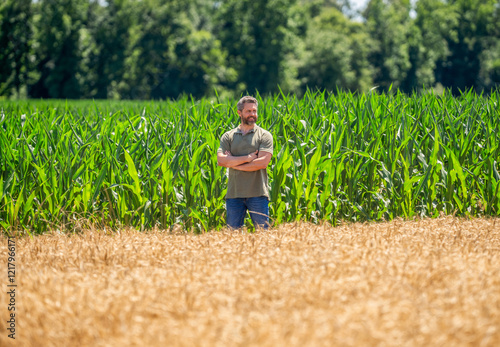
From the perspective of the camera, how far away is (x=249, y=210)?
4.75 m

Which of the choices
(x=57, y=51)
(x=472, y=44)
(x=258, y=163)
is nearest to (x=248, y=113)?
(x=258, y=163)


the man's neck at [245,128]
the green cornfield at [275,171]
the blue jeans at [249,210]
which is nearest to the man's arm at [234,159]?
the man's neck at [245,128]

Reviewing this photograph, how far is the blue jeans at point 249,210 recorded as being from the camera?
15.6ft

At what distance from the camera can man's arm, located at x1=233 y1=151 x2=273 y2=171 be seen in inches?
180

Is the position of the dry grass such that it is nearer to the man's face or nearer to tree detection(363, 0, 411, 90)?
the man's face

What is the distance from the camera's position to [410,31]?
182 ft

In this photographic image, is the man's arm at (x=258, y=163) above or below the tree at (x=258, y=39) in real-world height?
below

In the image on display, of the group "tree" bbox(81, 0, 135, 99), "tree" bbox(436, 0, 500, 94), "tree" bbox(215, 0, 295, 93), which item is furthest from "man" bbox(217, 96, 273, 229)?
"tree" bbox(436, 0, 500, 94)

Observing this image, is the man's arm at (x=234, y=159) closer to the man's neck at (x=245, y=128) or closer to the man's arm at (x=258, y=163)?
the man's arm at (x=258, y=163)

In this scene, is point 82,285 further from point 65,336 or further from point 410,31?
point 410,31

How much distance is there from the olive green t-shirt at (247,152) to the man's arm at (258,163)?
0.23 feet

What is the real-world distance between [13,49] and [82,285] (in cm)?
4412

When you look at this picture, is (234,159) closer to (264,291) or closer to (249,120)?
(249,120)

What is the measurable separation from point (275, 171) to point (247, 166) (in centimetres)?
74
